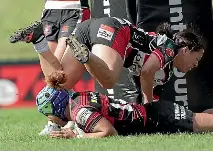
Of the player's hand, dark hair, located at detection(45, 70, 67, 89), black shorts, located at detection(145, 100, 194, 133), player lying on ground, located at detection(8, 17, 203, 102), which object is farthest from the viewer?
player lying on ground, located at detection(8, 17, 203, 102)

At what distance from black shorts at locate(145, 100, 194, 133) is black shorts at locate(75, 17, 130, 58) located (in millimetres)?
692

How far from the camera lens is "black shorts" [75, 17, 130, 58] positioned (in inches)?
322

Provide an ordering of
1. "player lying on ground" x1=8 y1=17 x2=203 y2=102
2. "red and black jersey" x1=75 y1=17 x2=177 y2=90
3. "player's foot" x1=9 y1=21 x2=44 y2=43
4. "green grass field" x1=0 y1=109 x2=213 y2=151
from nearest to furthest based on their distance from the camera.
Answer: "green grass field" x1=0 y1=109 x2=213 y2=151 < "player lying on ground" x1=8 y1=17 x2=203 y2=102 < "red and black jersey" x1=75 y1=17 x2=177 y2=90 < "player's foot" x1=9 y1=21 x2=44 y2=43

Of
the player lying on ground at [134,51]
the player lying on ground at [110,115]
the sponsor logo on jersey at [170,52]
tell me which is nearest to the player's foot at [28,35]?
the player lying on ground at [134,51]

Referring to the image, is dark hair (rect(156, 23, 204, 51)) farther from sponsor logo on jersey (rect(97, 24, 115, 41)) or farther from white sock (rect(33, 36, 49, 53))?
white sock (rect(33, 36, 49, 53))

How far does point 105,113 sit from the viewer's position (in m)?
7.67

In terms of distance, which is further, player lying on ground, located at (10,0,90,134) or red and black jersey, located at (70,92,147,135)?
player lying on ground, located at (10,0,90,134)

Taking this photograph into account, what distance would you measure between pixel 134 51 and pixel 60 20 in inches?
59.0

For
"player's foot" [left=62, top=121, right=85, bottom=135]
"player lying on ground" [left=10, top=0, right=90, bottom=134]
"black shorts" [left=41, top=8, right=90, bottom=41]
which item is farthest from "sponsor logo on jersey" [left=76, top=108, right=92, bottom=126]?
"black shorts" [left=41, top=8, right=90, bottom=41]

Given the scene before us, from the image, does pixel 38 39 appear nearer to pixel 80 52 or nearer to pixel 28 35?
pixel 28 35

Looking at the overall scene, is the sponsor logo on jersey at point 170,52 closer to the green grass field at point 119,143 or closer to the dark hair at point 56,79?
the green grass field at point 119,143

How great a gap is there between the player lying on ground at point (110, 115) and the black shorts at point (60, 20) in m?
1.83

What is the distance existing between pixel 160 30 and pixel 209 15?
95 centimetres

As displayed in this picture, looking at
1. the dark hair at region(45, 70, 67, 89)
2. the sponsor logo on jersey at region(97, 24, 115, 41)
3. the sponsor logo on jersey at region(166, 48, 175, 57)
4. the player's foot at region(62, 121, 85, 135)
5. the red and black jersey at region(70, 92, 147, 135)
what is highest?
the sponsor logo on jersey at region(97, 24, 115, 41)
